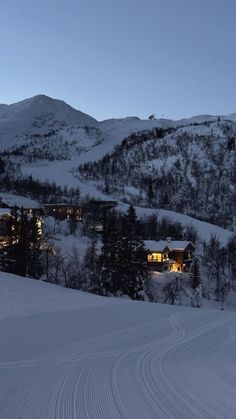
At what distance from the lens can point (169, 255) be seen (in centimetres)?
10950

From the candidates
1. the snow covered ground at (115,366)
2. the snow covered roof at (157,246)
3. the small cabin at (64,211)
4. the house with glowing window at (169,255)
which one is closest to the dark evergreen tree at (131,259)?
the snow covered ground at (115,366)

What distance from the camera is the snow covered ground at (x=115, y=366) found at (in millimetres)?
8367

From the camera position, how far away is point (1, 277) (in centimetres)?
3766

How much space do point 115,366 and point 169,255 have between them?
98.5 metres

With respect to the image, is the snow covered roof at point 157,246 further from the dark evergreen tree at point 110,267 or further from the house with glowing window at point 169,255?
the dark evergreen tree at point 110,267

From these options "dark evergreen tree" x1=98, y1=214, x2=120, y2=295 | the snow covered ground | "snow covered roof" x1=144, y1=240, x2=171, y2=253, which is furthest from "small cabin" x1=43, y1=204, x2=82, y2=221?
the snow covered ground

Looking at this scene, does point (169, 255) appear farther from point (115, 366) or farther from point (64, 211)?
point (115, 366)

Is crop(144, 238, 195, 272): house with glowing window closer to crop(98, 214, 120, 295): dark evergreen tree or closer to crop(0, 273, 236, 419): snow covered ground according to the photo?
crop(98, 214, 120, 295): dark evergreen tree

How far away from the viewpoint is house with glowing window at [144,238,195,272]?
335ft

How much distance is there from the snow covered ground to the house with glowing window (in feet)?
259

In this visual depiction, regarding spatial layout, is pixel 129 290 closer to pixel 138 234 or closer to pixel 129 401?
pixel 138 234

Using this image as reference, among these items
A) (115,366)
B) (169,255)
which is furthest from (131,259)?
(169,255)

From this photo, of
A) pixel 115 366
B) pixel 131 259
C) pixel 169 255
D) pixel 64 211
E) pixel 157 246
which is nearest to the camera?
pixel 115 366

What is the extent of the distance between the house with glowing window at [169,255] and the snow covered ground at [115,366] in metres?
79.0
